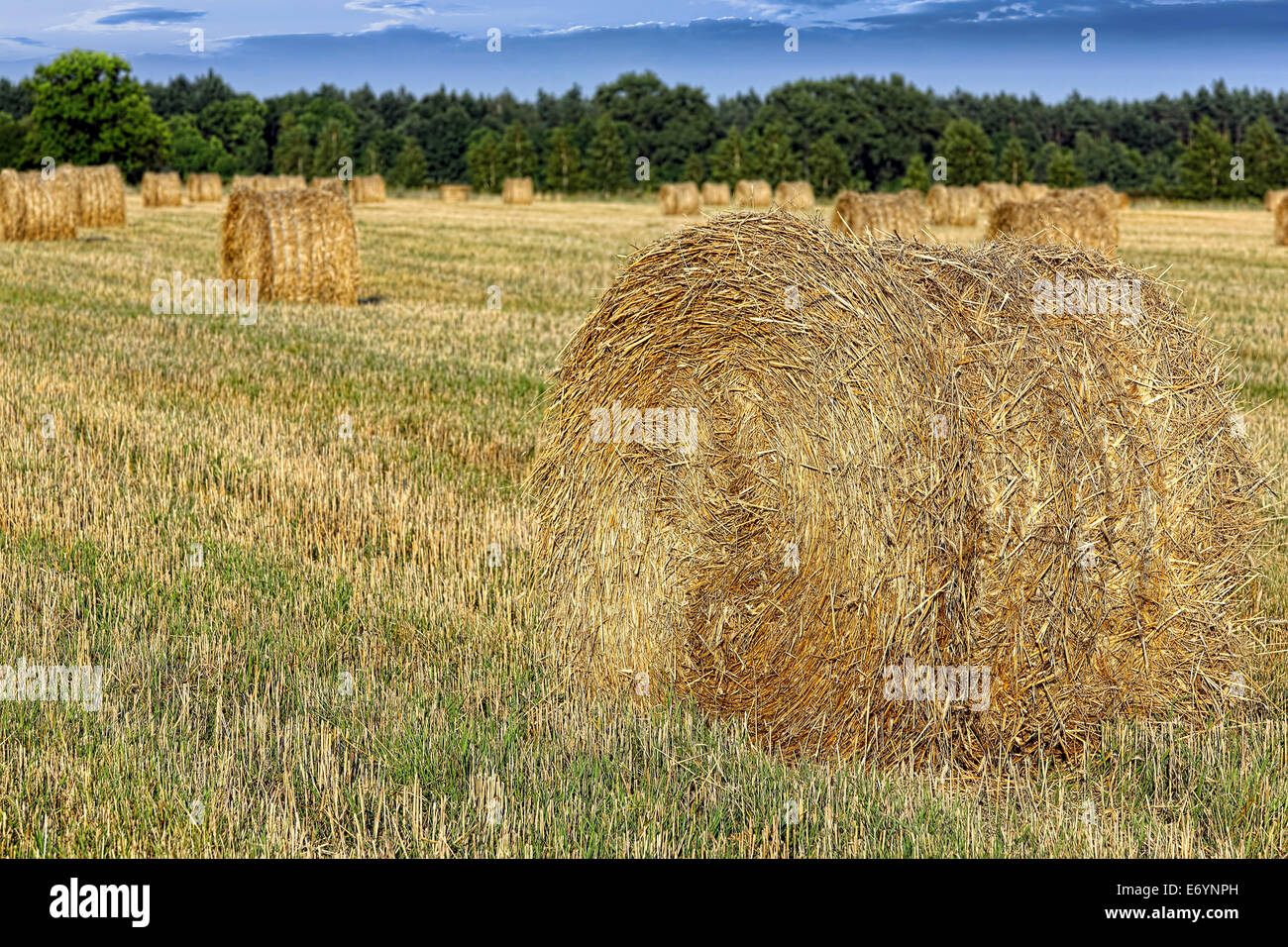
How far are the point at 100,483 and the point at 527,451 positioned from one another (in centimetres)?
299

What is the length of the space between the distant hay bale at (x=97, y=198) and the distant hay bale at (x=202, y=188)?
1820 centimetres

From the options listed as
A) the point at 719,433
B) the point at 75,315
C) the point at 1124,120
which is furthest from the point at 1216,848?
the point at 1124,120

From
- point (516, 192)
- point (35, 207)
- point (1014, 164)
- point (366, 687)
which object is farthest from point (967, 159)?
point (366, 687)

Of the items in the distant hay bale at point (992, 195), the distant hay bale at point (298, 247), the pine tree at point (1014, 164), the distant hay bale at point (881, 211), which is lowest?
the distant hay bale at point (298, 247)

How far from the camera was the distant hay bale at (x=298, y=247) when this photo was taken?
1928 cm

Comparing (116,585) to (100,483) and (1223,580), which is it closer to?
(100,483)

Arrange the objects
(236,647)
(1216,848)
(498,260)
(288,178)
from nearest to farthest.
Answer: (1216,848) → (236,647) → (498,260) → (288,178)

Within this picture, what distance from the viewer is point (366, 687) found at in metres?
5.83

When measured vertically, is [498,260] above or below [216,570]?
above

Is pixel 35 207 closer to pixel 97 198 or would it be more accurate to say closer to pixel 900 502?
pixel 97 198

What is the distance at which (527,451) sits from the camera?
10.3 metres

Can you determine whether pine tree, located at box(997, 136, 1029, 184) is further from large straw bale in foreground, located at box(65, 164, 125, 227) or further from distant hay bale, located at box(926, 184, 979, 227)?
large straw bale in foreground, located at box(65, 164, 125, 227)

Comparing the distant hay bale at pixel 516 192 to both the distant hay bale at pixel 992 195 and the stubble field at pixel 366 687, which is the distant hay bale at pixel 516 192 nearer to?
the distant hay bale at pixel 992 195

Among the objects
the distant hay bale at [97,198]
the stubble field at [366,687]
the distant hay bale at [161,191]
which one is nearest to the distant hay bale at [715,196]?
the distant hay bale at [161,191]
